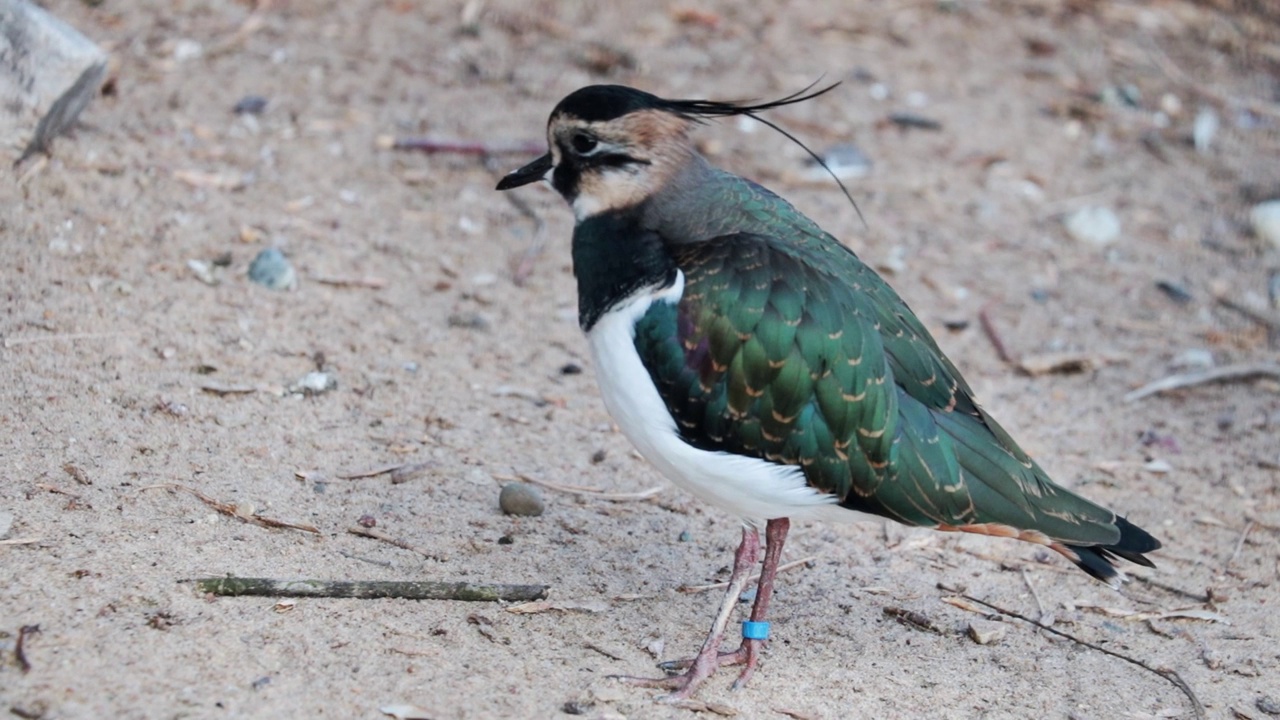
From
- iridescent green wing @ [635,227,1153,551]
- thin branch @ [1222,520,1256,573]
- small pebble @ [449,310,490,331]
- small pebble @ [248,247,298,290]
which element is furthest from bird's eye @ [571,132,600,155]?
thin branch @ [1222,520,1256,573]

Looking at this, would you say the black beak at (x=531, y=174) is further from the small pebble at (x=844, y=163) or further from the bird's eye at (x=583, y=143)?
the small pebble at (x=844, y=163)

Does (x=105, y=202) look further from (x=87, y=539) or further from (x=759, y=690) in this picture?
(x=759, y=690)

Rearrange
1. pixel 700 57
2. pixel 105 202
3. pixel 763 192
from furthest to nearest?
pixel 700 57 → pixel 105 202 → pixel 763 192

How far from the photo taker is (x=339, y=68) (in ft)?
26.8

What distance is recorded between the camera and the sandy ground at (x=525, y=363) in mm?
4422

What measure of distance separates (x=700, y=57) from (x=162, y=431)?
482 centimetres

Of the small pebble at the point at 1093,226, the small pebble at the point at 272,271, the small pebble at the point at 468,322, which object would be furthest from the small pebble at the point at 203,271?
the small pebble at the point at 1093,226

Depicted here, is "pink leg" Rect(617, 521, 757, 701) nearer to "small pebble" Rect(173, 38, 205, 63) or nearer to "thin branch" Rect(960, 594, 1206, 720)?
"thin branch" Rect(960, 594, 1206, 720)

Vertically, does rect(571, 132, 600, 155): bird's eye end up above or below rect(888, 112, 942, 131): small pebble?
above

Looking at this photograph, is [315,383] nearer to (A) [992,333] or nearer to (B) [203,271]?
(B) [203,271]

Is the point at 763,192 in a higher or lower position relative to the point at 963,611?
higher

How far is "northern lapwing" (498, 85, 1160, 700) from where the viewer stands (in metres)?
4.45

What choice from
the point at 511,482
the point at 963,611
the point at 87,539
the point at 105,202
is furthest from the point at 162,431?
the point at 963,611

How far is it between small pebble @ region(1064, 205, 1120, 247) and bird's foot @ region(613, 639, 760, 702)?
15.1ft
